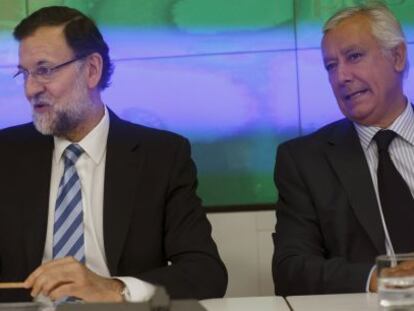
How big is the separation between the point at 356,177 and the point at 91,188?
2.81 feet

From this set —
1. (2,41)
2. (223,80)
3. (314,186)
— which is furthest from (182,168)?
(2,41)

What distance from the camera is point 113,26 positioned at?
3.04 metres

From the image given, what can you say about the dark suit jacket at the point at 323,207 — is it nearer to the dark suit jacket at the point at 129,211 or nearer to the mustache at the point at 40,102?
the dark suit jacket at the point at 129,211

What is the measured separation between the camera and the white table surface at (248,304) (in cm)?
184

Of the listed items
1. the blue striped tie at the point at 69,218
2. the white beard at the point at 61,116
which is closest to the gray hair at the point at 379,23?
the white beard at the point at 61,116

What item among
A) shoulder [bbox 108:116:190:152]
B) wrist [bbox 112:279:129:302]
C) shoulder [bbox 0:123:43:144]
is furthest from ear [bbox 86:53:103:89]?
wrist [bbox 112:279:129:302]

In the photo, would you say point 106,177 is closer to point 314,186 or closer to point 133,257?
point 133,257

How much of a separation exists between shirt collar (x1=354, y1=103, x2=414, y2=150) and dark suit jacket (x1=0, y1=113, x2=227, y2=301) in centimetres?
59

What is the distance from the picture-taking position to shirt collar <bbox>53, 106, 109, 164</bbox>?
2484 mm

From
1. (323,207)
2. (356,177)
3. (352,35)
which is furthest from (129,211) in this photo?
(352,35)

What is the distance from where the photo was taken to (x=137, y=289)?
2.04 meters

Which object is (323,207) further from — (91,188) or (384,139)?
(91,188)

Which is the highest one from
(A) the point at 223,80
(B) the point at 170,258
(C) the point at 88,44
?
(C) the point at 88,44

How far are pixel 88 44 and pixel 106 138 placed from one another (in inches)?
12.4
